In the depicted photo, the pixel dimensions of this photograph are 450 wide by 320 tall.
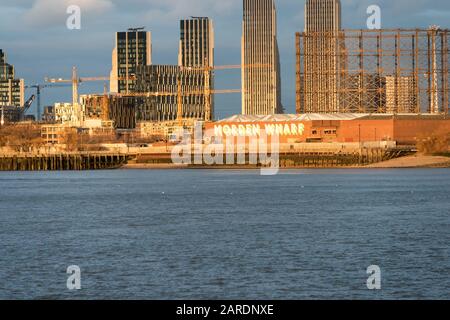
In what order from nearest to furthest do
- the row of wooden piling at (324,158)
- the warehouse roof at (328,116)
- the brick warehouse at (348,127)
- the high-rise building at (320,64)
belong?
the high-rise building at (320,64) < the brick warehouse at (348,127) < the row of wooden piling at (324,158) < the warehouse roof at (328,116)

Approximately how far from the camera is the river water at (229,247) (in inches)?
1303

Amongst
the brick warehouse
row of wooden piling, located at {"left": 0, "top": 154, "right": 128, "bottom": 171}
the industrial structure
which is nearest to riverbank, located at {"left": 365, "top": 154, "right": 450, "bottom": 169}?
the industrial structure

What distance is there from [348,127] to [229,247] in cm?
10052

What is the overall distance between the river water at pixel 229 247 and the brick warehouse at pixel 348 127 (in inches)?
2531

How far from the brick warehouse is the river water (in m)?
64.3

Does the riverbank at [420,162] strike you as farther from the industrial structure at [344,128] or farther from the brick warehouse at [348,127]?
the brick warehouse at [348,127]

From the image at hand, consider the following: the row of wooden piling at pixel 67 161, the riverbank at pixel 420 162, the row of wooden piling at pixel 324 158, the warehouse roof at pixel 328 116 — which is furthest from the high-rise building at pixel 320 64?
the row of wooden piling at pixel 67 161

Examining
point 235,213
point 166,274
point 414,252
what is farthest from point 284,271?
point 235,213

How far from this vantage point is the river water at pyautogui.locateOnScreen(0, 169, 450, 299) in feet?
109

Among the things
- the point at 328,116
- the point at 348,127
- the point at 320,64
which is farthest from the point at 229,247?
the point at 328,116

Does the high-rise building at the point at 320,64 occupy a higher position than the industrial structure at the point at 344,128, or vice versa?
the high-rise building at the point at 320,64

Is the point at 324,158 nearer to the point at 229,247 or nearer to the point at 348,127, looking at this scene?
the point at 348,127

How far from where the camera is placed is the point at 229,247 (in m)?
42.9

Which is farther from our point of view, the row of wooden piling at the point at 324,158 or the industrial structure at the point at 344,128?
the row of wooden piling at the point at 324,158
